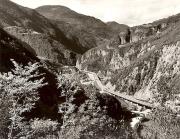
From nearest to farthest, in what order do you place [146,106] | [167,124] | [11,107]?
1. [11,107]
2. [167,124]
3. [146,106]

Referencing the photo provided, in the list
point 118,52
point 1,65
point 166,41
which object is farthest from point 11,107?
point 118,52

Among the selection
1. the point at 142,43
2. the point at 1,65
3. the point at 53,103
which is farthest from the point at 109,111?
the point at 142,43

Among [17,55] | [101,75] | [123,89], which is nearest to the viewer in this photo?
[17,55]

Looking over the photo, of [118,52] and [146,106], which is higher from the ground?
[118,52]

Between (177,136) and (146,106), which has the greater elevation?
(177,136)

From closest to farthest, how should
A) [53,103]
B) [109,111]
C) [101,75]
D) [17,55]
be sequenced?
[53,103] < [17,55] < [109,111] < [101,75]

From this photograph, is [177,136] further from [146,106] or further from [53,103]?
[146,106]

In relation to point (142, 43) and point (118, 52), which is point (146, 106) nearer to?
point (142, 43)

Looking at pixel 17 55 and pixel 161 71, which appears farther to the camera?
pixel 161 71

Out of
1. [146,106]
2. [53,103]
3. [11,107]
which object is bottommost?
[146,106]
